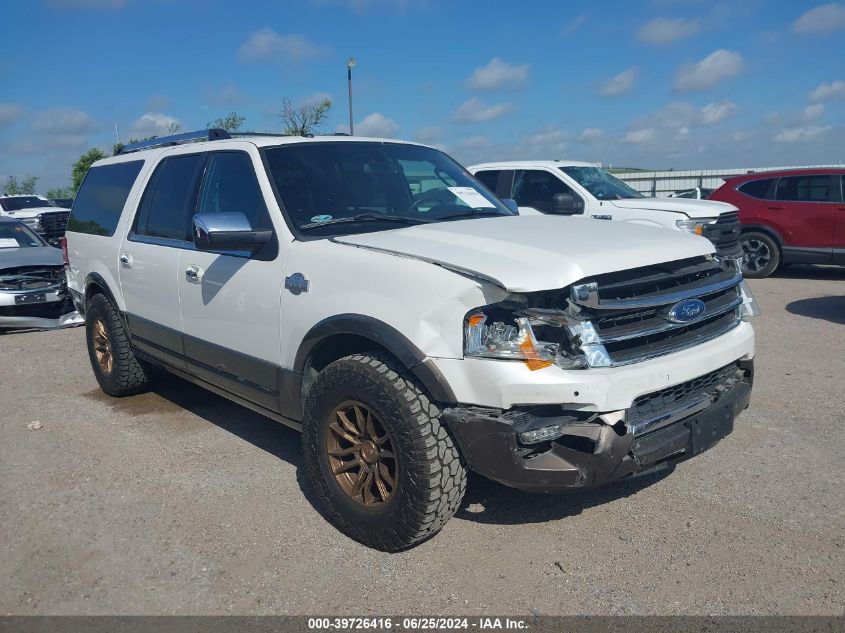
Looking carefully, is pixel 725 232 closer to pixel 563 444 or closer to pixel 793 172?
pixel 793 172

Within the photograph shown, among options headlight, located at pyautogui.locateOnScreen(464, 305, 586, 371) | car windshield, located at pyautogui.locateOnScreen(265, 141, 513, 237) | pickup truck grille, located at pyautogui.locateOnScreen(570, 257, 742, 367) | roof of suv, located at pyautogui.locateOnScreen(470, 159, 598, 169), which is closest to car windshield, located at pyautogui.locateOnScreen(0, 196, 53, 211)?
roof of suv, located at pyautogui.locateOnScreen(470, 159, 598, 169)

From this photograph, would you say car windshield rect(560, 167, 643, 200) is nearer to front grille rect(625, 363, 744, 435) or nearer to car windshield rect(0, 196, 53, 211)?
front grille rect(625, 363, 744, 435)

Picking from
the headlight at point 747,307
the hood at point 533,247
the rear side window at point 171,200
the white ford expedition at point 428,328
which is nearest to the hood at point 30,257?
the rear side window at point 171,200


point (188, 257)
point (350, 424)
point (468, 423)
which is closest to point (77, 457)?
point (188, 257)

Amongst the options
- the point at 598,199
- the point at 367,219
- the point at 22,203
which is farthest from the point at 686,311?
the point at 22,203

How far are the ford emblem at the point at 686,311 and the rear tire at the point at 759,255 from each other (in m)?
9.27

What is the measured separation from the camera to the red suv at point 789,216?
11.1m

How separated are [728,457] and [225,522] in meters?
3.00

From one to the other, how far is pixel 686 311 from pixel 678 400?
0.41 m

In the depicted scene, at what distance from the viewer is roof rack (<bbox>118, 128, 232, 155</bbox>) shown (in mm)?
5055

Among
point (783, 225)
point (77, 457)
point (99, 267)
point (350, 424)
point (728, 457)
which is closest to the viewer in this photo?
point (350, 424)

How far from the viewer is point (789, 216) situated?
455 inches

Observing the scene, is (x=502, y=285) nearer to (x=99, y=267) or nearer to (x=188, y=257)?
(x=188, y=257)

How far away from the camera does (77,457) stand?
476 cm
